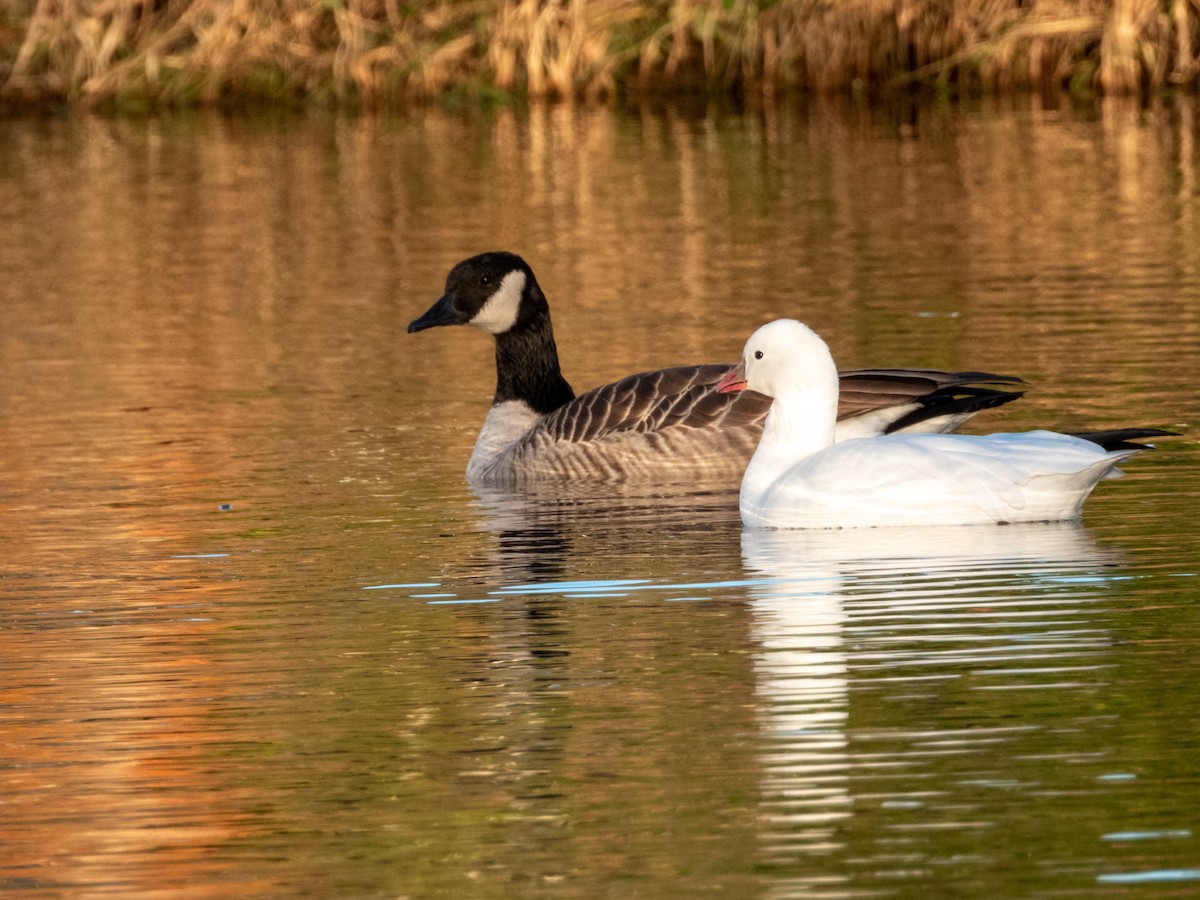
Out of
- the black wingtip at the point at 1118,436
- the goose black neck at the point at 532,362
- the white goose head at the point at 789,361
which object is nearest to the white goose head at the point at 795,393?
the white goose head at the point at 789,361

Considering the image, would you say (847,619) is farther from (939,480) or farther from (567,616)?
(939,480)

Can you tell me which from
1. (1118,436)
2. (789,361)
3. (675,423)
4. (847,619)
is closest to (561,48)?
(675,423)

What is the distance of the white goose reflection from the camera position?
20.2 feet

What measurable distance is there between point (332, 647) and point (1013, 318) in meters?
8.66

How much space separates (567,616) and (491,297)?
490cm

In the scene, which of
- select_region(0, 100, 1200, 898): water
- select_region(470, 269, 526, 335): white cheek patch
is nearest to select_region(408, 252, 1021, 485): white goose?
select_region(0, 100, 1200, 898): water

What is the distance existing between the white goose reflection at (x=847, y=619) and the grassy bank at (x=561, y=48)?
23.3 meters

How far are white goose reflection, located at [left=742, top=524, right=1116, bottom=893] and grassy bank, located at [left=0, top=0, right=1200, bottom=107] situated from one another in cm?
2334

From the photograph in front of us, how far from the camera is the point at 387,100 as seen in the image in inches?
1462

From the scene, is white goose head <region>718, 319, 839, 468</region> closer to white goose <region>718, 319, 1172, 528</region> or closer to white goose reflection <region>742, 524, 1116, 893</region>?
white goose <region>718, 319, 1172, 528</region>

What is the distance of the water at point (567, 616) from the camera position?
593cm

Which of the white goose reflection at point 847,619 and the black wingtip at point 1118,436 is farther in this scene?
the black wingtip at point 1118,436

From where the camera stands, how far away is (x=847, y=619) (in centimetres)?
812

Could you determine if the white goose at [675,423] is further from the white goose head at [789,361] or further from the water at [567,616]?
the white goose head at [789,361]
